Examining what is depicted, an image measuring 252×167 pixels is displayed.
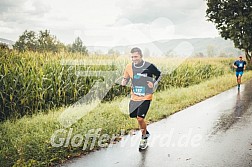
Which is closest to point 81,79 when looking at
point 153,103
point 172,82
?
point 153,103

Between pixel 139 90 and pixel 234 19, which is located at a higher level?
pixel 234 19

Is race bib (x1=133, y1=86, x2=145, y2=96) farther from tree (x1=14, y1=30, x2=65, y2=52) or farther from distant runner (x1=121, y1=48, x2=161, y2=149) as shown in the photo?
tree (x1=14, y1=30, x2=65, y2=52)

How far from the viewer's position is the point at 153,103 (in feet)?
32.4

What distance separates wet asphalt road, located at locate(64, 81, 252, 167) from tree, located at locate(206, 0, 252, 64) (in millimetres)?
27463

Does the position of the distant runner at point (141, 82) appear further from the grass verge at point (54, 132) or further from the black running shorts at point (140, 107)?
the grass verge at point (54, 132)

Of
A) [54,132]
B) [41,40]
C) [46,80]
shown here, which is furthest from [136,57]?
[41,40]

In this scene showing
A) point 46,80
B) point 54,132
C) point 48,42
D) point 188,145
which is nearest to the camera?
point 188,145

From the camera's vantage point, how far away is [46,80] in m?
8.47

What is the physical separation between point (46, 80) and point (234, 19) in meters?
30.3

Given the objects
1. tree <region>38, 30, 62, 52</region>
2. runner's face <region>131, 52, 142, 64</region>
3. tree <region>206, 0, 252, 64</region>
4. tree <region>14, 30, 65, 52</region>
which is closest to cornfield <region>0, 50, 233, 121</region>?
runner's face <region>131, 52, 142, 64</region>

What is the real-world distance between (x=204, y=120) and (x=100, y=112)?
2883mm

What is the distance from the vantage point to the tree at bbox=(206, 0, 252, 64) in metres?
32.9

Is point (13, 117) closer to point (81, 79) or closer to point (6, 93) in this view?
point (6, 93)

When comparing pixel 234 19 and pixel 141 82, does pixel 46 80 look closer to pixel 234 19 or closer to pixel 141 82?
pixel 141 82
